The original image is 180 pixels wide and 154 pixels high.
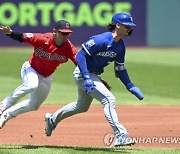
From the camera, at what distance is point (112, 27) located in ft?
30.5

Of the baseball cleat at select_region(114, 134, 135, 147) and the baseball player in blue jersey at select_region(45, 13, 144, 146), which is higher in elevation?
the baseball player in blue jersey at select_region(45, 13, 144, 146)

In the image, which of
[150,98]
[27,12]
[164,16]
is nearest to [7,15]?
[27,12]

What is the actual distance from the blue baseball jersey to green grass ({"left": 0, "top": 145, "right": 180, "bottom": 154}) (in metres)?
1.14

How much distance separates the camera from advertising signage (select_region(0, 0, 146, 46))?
29.8m

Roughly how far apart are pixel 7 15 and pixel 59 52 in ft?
67.0

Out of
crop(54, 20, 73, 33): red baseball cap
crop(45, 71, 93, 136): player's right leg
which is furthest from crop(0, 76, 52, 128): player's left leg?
crop(54, 20, 73, 33): red baseball cap

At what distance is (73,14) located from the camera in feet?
98.0

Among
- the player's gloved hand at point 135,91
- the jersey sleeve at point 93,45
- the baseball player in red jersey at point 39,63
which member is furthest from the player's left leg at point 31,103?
the player's gloved hand at point 135,91

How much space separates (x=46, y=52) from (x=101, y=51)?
40.1 inches

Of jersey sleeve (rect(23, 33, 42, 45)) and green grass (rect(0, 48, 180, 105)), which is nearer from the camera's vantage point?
jersey sleeve (rect(23, 33, 42, 45))

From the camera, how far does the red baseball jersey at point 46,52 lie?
968 cm

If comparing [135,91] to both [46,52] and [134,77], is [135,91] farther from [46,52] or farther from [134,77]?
[134,77]

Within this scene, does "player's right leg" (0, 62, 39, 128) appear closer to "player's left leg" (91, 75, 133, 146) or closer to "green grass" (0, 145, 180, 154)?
"green grass" (0, 145, 180, 154)

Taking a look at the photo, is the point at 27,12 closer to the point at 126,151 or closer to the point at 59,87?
the point at 59,87
